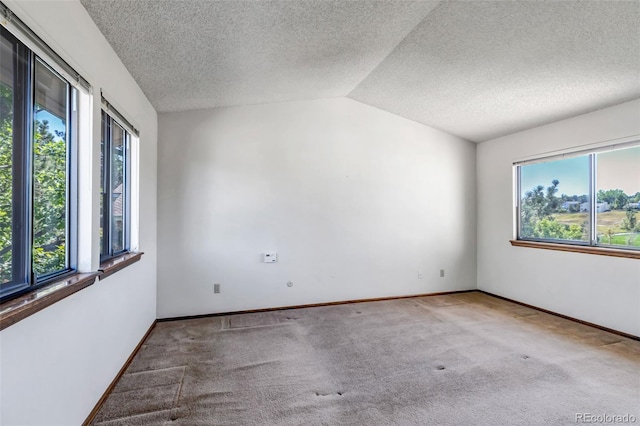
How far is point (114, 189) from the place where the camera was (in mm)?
2350

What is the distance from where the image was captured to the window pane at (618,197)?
297 centimetres

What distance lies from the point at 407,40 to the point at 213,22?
161 centimetres

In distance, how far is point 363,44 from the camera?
2609 millimetres

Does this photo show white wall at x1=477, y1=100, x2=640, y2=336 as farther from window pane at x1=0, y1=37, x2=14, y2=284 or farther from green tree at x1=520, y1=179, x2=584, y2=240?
window pane at x1=0, y1=37, x2=14, y2=284

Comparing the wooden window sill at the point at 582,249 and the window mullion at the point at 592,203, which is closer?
the wooden window sill at the point at 582,249

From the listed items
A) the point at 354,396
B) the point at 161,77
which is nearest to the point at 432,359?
the point at 354,396

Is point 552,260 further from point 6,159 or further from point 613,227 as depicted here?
point 6,159

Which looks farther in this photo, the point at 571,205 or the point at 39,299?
the point at 571,205

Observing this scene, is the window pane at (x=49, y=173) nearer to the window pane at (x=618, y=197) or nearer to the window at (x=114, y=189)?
the window at (x=114, y=189)

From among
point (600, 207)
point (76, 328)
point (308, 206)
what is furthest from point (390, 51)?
point (76, 328)

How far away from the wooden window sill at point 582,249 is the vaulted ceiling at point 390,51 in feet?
4.91

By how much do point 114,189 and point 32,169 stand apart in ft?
3.41

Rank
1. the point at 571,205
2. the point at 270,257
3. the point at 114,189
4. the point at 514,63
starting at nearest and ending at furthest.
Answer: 1. the point at 114,189
2. the point at 514,63
3. the point at 571,205
4. the point at 270,257

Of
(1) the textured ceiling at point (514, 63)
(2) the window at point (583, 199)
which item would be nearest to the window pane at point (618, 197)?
(2) the window at point (583, 199)
